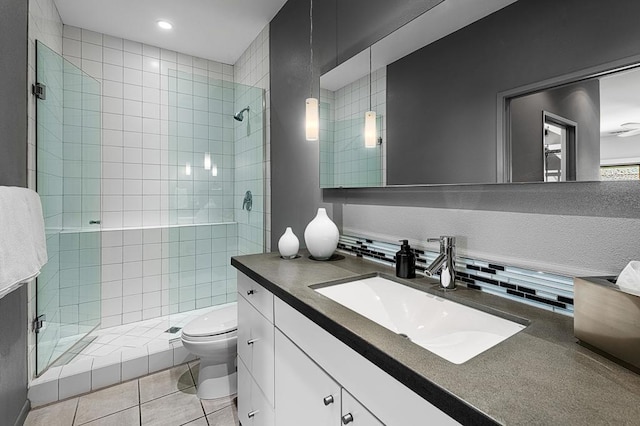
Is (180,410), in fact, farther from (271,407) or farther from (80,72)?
(80,72)

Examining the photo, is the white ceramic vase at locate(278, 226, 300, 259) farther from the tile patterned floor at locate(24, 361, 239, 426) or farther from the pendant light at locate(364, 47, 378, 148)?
the tile patterned floor at locate(24, 361, 239, 426)

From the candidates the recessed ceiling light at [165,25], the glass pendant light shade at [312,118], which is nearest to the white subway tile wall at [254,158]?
the recessed ceiling light at [165,25]

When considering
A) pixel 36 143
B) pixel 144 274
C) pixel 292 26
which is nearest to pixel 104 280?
pixel 144 274

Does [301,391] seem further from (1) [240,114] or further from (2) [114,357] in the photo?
(1) [240,114]

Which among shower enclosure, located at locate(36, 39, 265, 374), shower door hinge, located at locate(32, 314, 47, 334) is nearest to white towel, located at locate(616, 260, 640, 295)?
shower enclosure, located at locate(36, 39, 265, 374)

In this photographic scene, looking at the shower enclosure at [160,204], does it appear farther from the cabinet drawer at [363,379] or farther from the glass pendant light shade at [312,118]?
the cabinet drawer at [363,379]

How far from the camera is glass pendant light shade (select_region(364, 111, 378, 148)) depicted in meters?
1.47

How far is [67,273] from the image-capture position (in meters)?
2.37

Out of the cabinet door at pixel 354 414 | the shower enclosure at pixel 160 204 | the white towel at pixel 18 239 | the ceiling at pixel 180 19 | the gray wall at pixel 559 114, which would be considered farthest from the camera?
the shower enclosure at pixel 160 204

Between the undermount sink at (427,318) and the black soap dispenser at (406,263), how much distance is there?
50mm

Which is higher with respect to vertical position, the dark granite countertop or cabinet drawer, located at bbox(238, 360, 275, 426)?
the dark granite countertop

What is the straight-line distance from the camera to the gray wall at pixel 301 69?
1.48 meters

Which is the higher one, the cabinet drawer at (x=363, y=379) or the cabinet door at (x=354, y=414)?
the cabinet drawer at (x=363, y=379)

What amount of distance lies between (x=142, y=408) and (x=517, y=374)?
1975 millimetres
